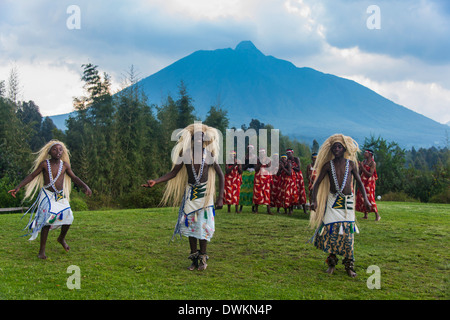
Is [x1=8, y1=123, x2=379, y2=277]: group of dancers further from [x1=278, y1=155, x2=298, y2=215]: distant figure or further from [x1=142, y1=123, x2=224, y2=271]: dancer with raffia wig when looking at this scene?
[x1=278, y1=155, x2=298, y2=215]: distant figure

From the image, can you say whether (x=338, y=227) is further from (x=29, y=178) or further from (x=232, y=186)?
(x=232, y=186)

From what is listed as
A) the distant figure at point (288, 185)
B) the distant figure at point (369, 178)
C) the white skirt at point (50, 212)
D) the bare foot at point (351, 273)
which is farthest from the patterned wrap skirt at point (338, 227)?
the distant figure at point (288, 185)

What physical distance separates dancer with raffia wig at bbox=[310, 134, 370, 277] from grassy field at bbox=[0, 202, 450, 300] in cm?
35

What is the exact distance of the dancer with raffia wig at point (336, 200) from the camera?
5.68 meters

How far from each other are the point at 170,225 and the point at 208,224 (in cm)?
404

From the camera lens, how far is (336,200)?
5.84 metres

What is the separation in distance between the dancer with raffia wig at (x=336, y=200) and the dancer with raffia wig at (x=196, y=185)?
154 cm

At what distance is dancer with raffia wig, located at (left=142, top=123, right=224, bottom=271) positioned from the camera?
19.4ft

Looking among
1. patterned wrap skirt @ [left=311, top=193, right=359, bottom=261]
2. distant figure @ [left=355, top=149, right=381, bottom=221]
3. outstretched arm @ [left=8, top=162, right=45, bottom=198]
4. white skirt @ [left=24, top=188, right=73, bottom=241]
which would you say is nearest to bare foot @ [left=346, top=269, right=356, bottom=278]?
patterned wrap skirt @ [left=311, top=193, right=359, bottom=261]

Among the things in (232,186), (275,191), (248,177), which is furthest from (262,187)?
(232,186)

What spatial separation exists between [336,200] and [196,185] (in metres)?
2.06

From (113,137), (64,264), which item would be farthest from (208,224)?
(113,137)

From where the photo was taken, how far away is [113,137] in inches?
752

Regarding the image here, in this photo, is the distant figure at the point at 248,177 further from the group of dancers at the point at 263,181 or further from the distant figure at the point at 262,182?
the distant figure at the point at 262,182
